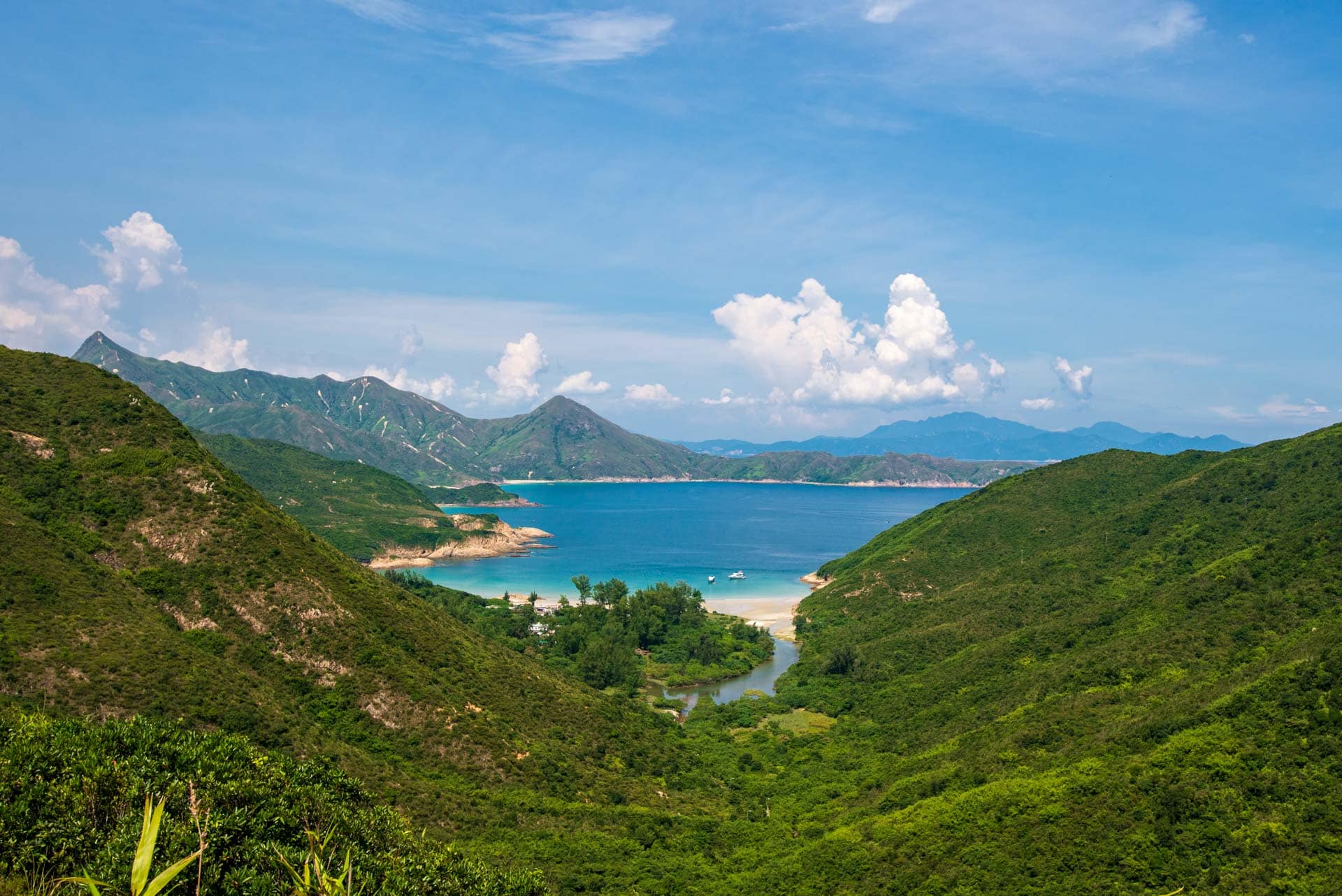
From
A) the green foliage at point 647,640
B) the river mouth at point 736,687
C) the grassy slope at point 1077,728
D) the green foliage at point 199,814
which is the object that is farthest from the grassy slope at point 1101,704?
the green foliage at point 199,814

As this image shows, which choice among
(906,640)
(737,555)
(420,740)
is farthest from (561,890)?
(737,555)

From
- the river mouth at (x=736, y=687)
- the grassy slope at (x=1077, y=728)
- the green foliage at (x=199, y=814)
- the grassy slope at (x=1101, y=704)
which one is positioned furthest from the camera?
the river mouth at (x=736, y=687)

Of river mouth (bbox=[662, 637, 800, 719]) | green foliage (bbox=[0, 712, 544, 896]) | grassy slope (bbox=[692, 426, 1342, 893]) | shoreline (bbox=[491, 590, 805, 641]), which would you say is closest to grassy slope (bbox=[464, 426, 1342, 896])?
grassy slope (bbox=[692, 426, 1342, 893])

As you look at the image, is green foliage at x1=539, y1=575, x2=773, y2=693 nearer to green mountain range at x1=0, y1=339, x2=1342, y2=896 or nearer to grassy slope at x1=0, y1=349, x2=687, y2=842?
green mountain range at x1=0, y1=339, x2=1342, y2=896

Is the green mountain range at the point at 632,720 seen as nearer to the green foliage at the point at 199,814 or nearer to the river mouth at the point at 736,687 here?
the green foliage at the point at 199,814

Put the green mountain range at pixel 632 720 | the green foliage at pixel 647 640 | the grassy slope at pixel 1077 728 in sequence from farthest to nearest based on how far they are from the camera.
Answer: the green foliage at pixel 647 640 < the grassy slope at pixel 1077 728 < the green mountain range at pixel 632 720

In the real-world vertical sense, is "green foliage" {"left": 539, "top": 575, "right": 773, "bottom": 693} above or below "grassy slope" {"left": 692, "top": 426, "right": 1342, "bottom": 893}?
below

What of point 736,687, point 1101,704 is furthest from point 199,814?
point 736,687

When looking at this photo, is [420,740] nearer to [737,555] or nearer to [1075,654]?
[1075,654]
